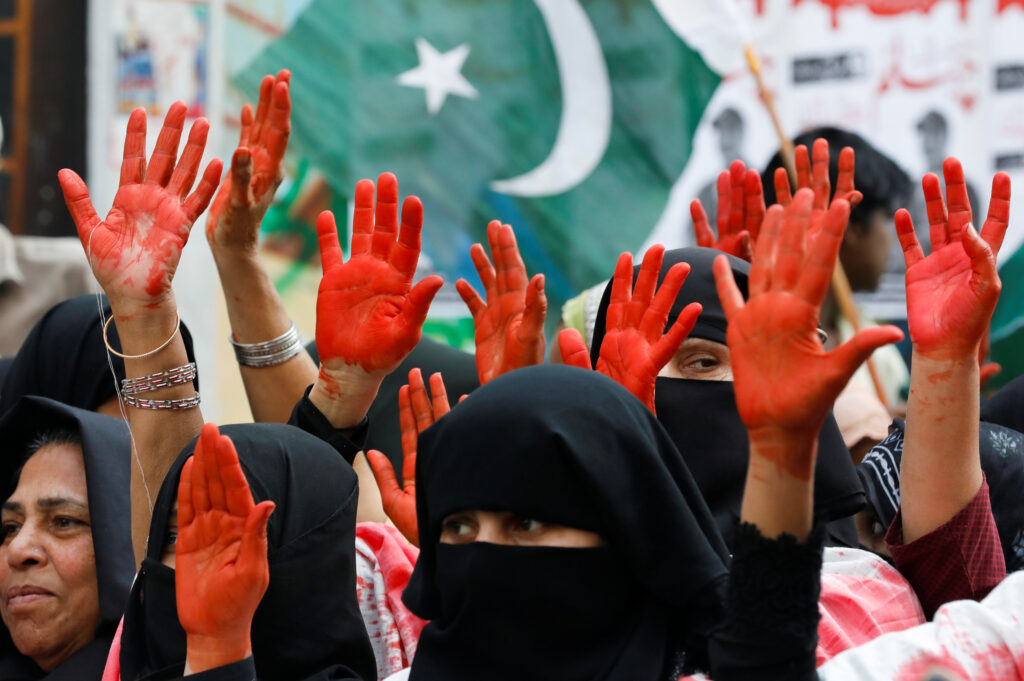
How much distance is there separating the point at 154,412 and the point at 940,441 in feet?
4.39

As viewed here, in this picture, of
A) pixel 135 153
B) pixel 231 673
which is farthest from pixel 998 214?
pixel 135 153

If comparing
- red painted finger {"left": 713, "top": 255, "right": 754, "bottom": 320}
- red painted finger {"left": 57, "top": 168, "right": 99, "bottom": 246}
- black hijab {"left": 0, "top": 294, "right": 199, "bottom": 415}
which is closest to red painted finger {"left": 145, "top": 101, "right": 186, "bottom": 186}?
red painted finger {"left": 57, "top": 168, "right": 99, "bottom": 246}

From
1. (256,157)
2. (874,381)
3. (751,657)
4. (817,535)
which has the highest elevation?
(256,157)

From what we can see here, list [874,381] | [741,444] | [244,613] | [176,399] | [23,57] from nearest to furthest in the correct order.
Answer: [244,613] < [741,444] < [176,399] < [874,381] < [23,57]

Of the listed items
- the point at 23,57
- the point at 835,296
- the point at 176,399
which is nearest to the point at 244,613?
the point at 176,399

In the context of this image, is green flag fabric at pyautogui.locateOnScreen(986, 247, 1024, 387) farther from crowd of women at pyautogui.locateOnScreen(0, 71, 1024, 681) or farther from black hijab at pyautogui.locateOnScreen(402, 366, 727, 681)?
black hijab at pyautogui.locateOnScreen(402, 366, 727, 681)

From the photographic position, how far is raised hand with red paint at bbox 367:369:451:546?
7.91 feet

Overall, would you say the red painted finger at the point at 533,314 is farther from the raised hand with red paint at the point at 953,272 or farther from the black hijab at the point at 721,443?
the raised hand with red paint at the point at 953,272

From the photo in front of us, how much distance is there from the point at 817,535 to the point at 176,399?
1.26 metres

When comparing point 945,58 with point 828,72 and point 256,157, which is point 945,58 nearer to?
point 828,72

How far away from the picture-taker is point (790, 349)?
5.02ft

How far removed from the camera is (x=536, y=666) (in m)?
1.76

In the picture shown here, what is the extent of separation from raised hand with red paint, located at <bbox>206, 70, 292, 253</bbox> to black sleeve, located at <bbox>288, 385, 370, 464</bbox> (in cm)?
42

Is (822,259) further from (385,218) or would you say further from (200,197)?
(200,197)
